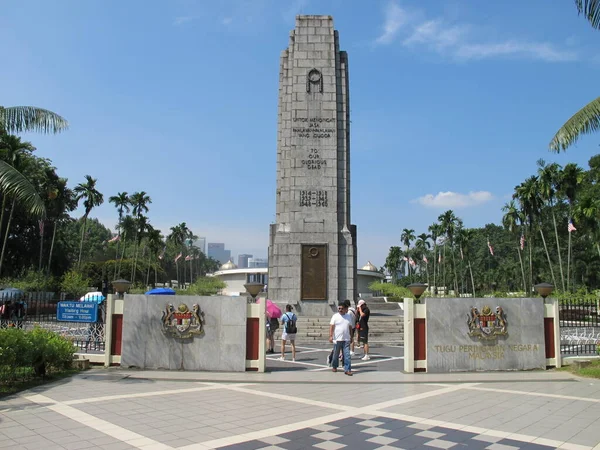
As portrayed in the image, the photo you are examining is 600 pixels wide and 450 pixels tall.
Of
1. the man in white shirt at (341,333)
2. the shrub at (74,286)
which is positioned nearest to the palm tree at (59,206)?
the shrub at (74,286)

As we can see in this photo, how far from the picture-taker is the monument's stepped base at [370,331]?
63.1 feet

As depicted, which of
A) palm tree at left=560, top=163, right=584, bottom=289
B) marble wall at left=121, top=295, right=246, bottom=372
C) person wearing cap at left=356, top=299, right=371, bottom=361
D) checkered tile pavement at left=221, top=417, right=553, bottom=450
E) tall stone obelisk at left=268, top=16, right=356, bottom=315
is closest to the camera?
checkered tile pavement at left=221, top=417, right=553, bottom=450

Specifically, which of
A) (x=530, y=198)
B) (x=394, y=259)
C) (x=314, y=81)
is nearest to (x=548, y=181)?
(x=530, y=198)

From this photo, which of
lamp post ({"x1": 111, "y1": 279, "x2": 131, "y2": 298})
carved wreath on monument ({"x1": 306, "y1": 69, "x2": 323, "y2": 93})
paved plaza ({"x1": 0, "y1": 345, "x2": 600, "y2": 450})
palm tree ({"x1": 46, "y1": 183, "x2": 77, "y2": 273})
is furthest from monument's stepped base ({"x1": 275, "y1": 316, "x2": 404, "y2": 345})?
palm tree ({"x1": 46, "y1": 183, "x2": 77, "y2": 273})

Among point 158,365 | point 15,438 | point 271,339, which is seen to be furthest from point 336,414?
point 271,339

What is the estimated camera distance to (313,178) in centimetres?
2422

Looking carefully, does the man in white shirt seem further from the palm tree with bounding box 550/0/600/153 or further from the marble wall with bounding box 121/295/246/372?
the palm tree with bounding box 550/0/600/153

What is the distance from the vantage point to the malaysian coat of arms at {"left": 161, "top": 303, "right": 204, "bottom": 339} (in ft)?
39.2

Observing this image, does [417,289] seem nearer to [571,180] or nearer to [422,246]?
[571,180]

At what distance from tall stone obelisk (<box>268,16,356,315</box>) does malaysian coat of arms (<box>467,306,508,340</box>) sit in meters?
11.1

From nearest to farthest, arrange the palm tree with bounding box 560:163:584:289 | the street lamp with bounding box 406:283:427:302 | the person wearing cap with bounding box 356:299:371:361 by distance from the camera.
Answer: the street lamp with bounding box 406:283:427:302 < the person wearing cap with bounding box 356:299:371:361 < the palm tree with bounding box 560:163:584:289

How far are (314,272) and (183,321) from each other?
38.1 feet

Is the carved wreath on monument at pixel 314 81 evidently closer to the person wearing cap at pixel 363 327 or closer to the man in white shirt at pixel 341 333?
the person wearing cap at pixel 363 327

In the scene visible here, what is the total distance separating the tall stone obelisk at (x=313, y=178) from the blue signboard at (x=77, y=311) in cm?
969
